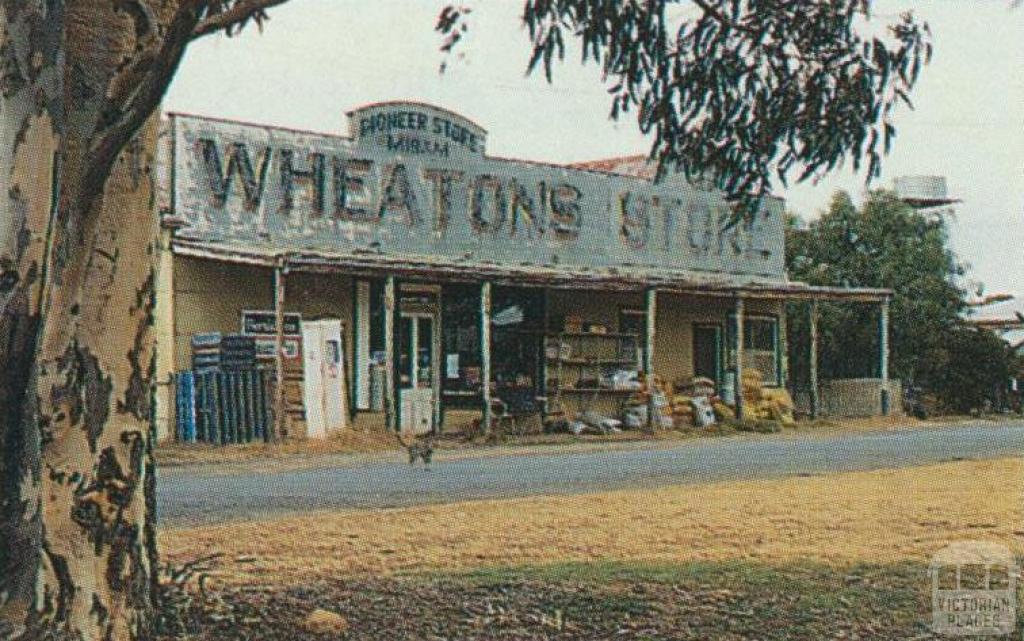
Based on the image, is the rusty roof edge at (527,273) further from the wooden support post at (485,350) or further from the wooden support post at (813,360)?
the wooden support post at (813,360)

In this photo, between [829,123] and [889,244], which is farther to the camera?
[889,244]

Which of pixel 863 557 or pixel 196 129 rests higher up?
pixel 196 129

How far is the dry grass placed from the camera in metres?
7.27

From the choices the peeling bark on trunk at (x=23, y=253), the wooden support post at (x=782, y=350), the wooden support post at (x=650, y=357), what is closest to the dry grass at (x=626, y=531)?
the peeling bark on trunk at (x=23, y=253)

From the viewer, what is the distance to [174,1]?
5613 millimetres

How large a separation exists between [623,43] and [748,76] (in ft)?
2.86

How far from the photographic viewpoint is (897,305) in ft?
118

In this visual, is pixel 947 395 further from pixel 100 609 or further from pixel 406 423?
pixel 100 609

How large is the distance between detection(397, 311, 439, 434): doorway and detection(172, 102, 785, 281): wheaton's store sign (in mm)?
1212

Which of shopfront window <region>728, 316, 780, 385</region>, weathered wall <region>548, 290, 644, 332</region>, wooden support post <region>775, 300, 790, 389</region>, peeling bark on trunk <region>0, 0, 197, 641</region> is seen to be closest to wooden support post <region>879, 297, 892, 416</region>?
wooden support post <region>775, 300, 790, 389</region>

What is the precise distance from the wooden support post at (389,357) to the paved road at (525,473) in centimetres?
400

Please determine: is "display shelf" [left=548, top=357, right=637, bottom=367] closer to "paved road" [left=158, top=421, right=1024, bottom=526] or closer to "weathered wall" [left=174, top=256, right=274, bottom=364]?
"paved road" [left=158, top=421, right=1024, bottom=526]

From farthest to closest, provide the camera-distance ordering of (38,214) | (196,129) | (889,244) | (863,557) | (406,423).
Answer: (889,244) < (406,423) < (196,129) < (863,557) < (38,214)

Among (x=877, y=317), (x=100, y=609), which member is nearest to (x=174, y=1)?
(x=100, y=609)
